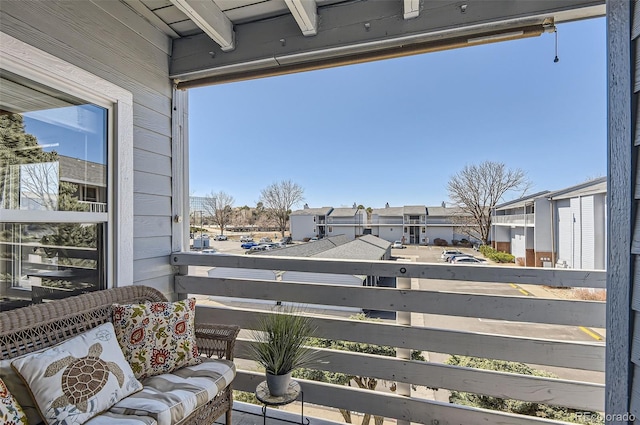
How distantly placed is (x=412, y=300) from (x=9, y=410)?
1767 millimetres

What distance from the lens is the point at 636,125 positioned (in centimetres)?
80

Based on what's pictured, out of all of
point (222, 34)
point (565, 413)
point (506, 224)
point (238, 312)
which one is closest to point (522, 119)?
point (506, 224)

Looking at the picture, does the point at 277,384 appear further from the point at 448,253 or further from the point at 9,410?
the point at 448,253

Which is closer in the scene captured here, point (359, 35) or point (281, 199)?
point (359, 35)

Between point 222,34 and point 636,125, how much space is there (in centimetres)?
212

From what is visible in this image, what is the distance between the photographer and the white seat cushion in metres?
1.26

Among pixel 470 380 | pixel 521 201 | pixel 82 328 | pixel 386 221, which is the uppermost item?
pixel 521 201

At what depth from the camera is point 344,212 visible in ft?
6.61

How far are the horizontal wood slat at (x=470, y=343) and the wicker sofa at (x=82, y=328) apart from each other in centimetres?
38

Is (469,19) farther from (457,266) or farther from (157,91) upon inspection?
(157,91)

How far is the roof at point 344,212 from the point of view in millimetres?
1994

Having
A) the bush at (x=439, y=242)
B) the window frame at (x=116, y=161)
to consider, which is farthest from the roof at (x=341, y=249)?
the window frame at (x=116, y=161)

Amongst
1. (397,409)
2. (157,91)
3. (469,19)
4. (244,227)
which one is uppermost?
(469,19)

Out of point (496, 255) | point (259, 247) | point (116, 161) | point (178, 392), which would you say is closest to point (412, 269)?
point (496, 255)
